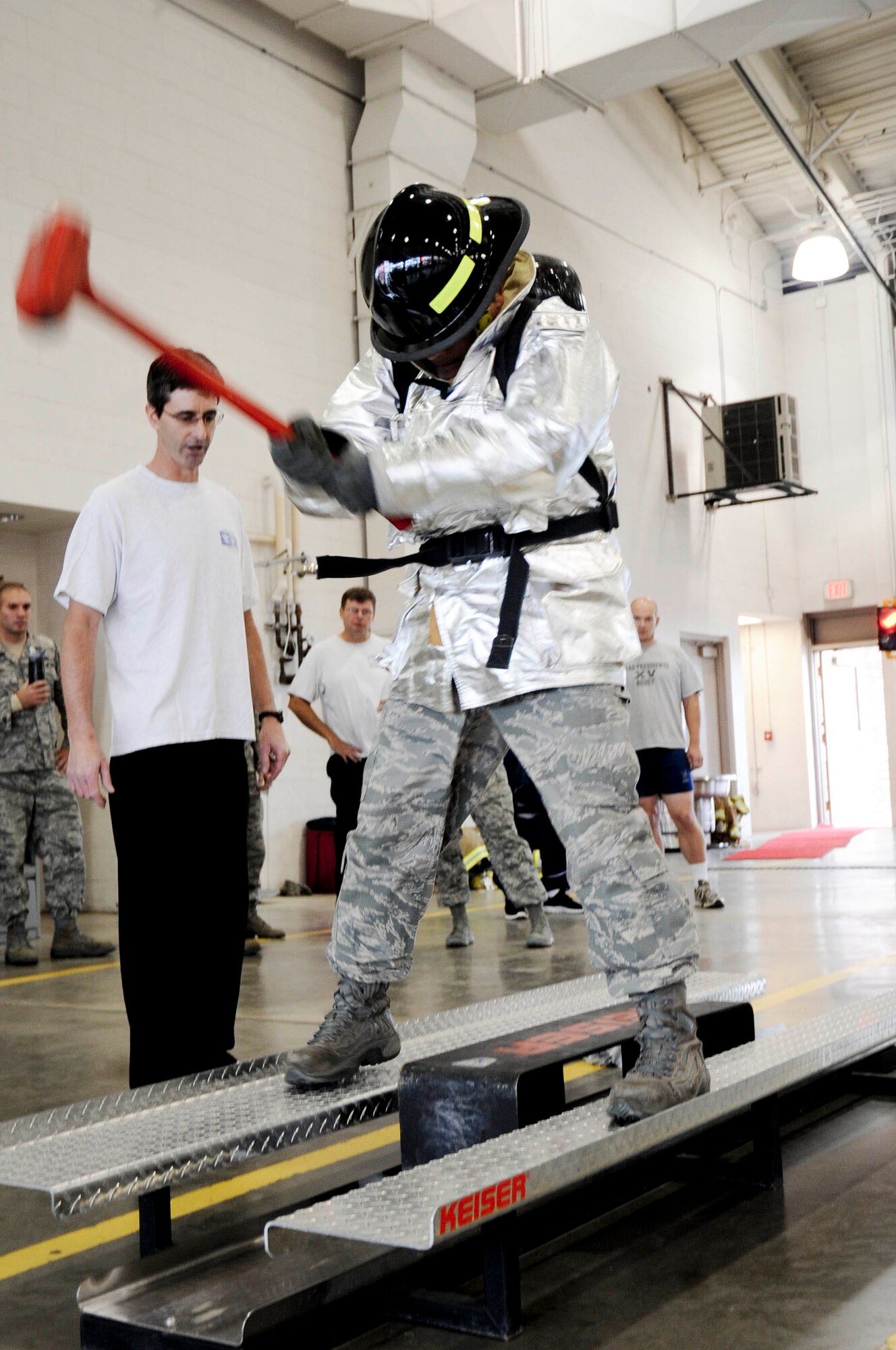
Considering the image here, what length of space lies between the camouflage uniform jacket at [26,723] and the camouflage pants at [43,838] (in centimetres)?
8

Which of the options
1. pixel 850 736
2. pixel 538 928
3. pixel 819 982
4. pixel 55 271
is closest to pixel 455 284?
pixel 55 271

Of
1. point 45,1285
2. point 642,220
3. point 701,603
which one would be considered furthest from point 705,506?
point 45,1285

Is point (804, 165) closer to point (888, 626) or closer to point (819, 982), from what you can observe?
point (888, 626)

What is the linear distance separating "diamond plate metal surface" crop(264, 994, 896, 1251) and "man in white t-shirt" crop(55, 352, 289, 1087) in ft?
A: 4.11

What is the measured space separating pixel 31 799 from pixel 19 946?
0.81 meters

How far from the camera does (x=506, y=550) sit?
8.68ft

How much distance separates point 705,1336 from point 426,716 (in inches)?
48.1

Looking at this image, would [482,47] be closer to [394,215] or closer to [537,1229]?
[394,215]

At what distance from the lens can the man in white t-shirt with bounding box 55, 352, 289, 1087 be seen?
3309 mm

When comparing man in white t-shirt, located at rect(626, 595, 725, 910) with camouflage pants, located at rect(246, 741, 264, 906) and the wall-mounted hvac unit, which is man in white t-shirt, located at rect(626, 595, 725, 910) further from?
the wall-mounted hvac unit

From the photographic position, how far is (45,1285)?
2467mm

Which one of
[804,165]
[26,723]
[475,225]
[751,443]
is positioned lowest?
[26,723]

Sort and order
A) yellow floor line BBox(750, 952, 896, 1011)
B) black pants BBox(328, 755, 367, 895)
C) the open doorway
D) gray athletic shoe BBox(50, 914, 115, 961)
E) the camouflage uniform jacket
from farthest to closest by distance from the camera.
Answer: the open doorway < black pants BBox(328, 755, 367, 895) < the camouflage uniform jacket < gray athletic shoe BBox(50, 914, 115, 961) < yellow floor line BBox(750, 952, 896, 1011)

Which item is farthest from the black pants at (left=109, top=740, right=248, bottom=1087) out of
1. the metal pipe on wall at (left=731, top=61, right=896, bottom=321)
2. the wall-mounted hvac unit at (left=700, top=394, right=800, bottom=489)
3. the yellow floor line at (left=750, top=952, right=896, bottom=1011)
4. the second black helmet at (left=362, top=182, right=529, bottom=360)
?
the wall-mounted hvac unit at (left=700, top=394, right=800, bottom=489)
